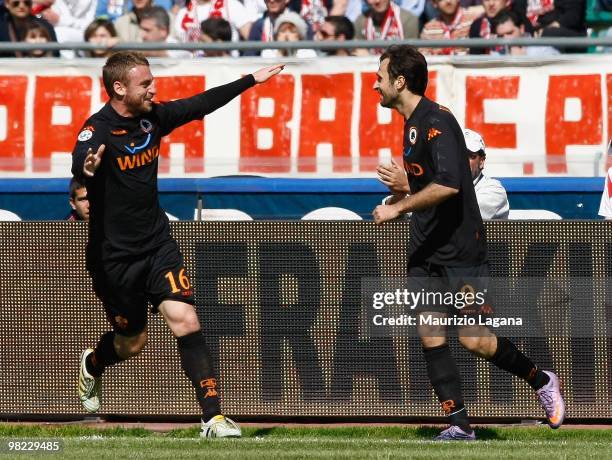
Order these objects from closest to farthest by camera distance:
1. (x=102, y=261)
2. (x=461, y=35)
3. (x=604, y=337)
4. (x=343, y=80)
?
1. (x=102, y=261)
2. (x=604, y=337)
3. (x=343, y=80)
4. (x=461, y=35)

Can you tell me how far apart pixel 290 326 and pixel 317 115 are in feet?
13.5

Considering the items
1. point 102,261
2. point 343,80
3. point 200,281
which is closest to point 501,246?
point 200,281

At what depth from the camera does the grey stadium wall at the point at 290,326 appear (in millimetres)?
8992

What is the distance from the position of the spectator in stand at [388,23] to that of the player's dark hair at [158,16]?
203 cm

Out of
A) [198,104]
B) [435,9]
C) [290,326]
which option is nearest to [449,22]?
[435,9]

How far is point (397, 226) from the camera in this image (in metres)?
9.09

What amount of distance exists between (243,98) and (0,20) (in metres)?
3.06

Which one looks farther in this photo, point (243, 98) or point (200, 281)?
point (243, 98)

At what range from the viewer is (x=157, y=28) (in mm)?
13961

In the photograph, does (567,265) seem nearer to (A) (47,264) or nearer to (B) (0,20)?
(A) (47,264)

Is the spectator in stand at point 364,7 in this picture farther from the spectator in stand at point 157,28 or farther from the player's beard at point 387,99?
the player's beard at point 387,99

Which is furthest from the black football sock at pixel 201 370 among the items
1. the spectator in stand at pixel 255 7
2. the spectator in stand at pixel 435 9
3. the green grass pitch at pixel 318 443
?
the spectator in stand at pixel 255 7

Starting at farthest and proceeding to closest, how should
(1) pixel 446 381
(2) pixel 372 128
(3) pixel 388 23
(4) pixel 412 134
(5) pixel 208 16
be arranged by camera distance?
(5) pixel 208 16 < (3) pixel 388 23 < (2) pixel 372 128 < (1) pixel 446 381 < (4) pixel 412 134

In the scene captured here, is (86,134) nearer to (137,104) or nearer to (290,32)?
(137,104)
